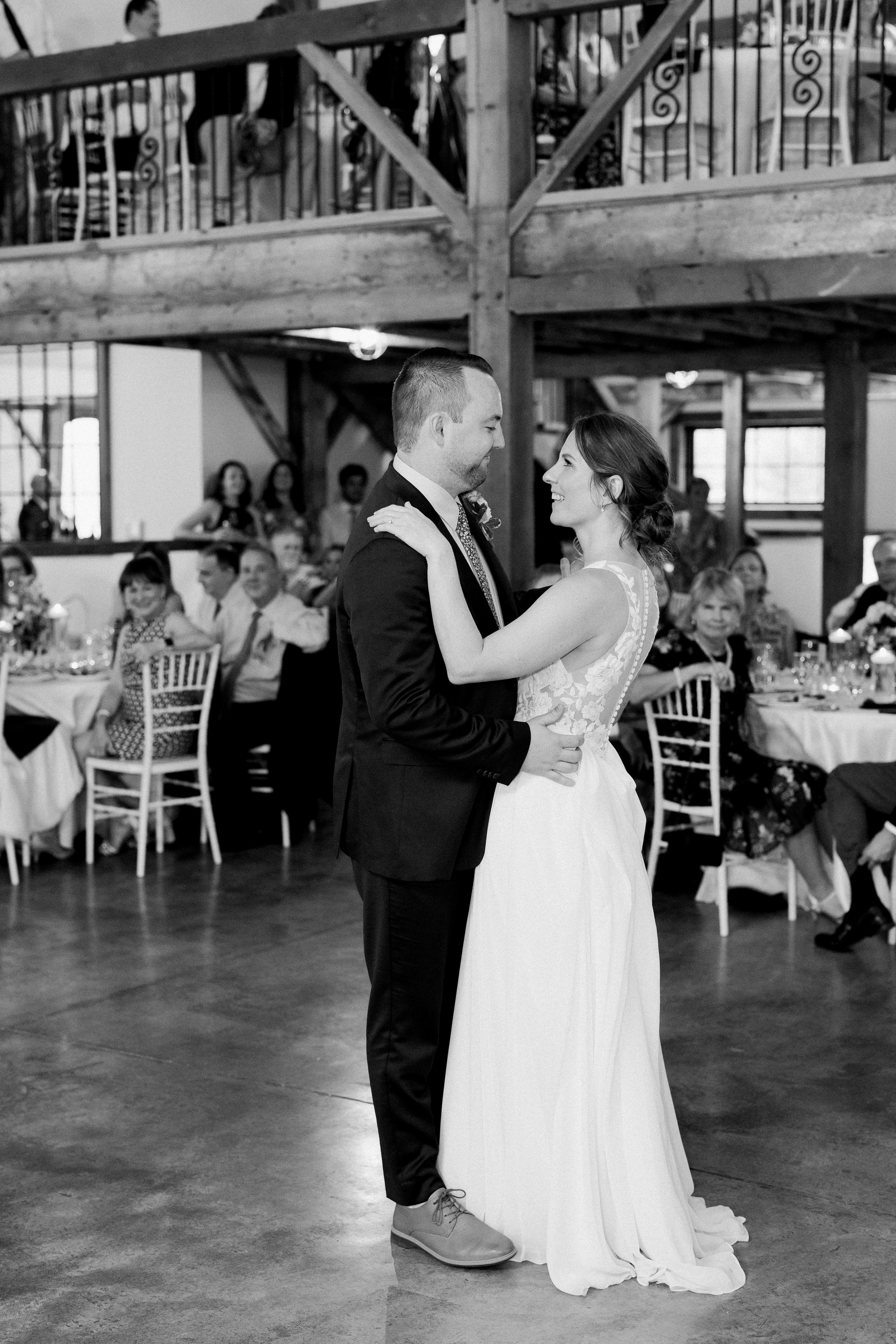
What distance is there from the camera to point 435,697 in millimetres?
2760

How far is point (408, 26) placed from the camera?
23.4ft

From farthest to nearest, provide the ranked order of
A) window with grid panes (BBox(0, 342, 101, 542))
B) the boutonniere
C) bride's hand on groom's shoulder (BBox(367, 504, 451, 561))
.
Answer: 1. window with grid panes (BBox(0, 342, 101, 542))
2. the boutonniere
3. bride's hand on groom's shoulder (BBox(367, 504, 451, 561))

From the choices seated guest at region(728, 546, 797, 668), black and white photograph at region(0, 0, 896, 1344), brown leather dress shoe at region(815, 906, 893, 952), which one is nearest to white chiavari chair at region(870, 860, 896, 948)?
black and white photograph at region(0, 0, 896, 1344)

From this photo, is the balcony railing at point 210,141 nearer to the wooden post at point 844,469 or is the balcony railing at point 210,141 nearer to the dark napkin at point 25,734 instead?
the dark napkin at point 25,734

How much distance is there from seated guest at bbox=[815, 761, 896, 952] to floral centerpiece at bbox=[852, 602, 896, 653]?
4.06ft

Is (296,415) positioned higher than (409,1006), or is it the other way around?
(296,415)

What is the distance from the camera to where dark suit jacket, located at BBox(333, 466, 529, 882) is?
2.77m

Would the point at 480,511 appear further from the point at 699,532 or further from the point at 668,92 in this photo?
the point at 699,532

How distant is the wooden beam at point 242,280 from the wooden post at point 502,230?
16 centimetres

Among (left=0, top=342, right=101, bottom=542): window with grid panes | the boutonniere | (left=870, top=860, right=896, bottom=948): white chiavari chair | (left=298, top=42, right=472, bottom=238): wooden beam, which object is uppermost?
(left=298, top=42, right=472, bottom=238): wooden beam

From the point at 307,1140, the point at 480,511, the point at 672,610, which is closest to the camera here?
the point at 480,511

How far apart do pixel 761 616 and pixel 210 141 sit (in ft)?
13.6

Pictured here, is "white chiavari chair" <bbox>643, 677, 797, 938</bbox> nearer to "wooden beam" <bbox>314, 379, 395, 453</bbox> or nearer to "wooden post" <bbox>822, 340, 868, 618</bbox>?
"wooden post" <bbox>822, 340, 868, 618</bbox>

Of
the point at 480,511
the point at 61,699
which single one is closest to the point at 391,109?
the point at 61,699
